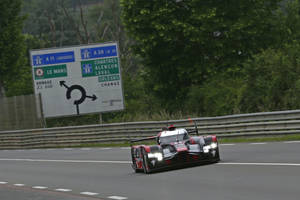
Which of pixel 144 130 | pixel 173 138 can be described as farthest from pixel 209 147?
pixel 144 130

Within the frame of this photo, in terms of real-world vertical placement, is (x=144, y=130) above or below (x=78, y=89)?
below

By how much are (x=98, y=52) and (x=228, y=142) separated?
1548 centimetres

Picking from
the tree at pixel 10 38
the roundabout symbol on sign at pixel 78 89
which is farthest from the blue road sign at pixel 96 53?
the tree at pixel 10 38

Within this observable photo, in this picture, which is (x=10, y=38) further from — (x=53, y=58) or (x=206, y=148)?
(x=206, y=148)

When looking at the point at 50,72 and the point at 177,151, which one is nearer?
the point at 177,151

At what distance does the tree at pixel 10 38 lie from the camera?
54906 mm

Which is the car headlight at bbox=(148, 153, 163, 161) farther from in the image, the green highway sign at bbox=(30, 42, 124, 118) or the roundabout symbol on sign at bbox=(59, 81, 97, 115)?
the roundabout symbol on sign at bbox=(59, 81, 97, 115)

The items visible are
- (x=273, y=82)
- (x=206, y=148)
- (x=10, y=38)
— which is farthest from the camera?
(x=10, y=38)

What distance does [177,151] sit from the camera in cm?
1485

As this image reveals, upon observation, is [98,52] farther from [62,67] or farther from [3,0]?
[3,0]

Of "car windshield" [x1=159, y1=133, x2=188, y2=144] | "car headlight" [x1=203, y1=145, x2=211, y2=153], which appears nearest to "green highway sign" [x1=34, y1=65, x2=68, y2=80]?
"car windshield" [x1=159, y1=133, x2=188, y2=144]

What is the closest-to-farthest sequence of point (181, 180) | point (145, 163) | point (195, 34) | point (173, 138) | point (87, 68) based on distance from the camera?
point (181, 180)
point (173, 138)
point (145, 163)
point (87, 68)
point (195, 34)

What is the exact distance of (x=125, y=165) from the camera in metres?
19.0

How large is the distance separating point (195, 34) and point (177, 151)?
75.3 ft
